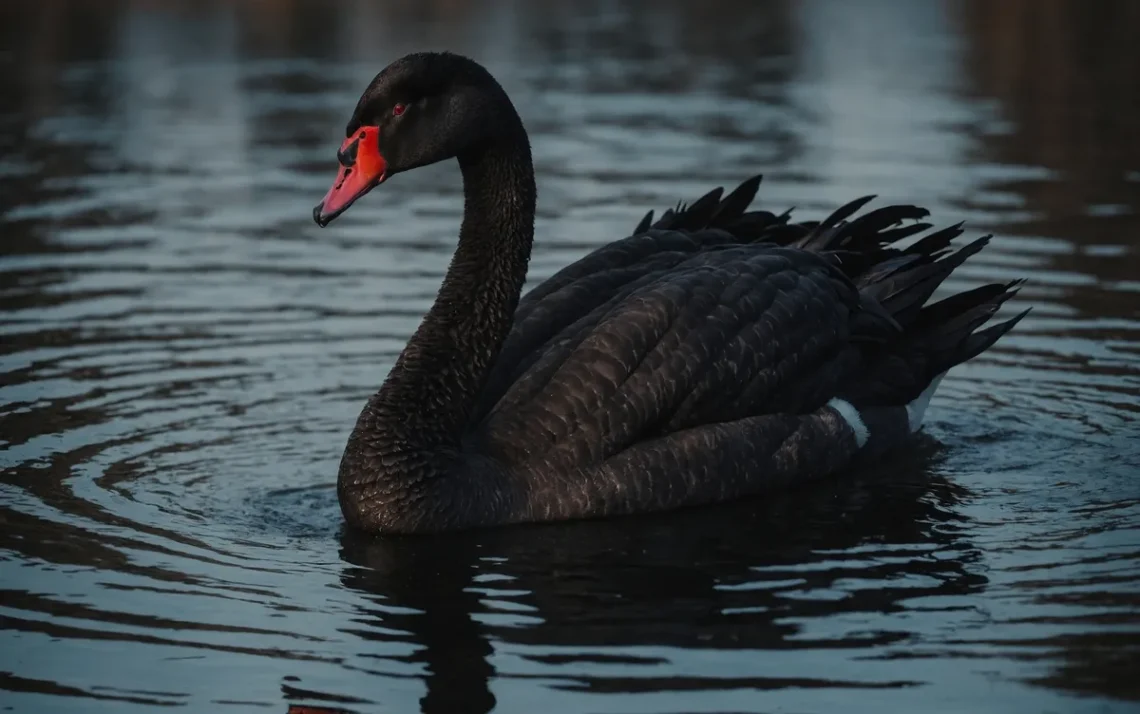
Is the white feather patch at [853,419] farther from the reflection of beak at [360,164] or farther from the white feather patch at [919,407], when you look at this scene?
the reflection of beak at [360,164]

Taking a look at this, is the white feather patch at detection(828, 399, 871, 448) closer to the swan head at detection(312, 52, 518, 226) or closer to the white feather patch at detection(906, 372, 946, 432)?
the white feather patch at detection(906, 372, 946, 432)

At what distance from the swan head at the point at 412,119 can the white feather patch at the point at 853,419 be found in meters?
2.47

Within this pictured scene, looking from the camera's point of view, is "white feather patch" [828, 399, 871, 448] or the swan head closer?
the swan head

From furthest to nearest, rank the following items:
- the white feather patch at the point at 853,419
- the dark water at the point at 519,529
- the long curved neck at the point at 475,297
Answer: the white feather patch at the point at 853,419 → the long curved neck at the point at 475,297 → the dark water at the point at 519,529

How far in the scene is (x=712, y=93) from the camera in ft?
81.4

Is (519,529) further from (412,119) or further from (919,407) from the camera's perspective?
(919,407)

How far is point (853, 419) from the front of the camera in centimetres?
1071

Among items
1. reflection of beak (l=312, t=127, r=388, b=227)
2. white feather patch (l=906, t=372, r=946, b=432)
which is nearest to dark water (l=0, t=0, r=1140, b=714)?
white feather patch (l=906, t=372, r=946, b=432)

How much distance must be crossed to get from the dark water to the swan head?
1.73 m

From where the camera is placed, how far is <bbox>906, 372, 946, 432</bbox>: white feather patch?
11.1 metres

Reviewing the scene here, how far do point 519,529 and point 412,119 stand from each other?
204 centimetres

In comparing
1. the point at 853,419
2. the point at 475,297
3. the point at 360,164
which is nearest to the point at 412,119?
the point at 360,164

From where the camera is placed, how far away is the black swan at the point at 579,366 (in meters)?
9.54

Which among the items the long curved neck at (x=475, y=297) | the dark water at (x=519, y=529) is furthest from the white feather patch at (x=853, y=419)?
the long curved neck at (x=475, y=297)
